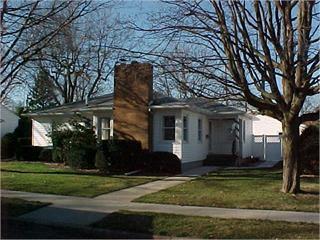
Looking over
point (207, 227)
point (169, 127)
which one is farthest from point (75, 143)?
point (207, 227)

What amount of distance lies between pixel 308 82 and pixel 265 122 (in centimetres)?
2796

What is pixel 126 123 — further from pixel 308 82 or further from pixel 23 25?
pixel 308 82

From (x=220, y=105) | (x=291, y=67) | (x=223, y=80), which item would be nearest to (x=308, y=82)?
(x=291, y=67)

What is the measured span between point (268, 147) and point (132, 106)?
47.4ft

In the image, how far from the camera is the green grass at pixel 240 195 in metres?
12.3

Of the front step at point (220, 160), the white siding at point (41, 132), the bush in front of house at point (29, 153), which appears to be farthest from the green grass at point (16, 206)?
the white siding at point (41, 132)

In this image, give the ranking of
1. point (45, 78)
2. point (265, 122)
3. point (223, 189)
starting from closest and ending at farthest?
1. point (223, 189)
2. point (265, 122)
3. point (45, 78)

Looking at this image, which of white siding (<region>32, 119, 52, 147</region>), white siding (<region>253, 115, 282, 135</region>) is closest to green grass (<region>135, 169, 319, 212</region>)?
white siding (<region>32, 119, 52, 147</region>)

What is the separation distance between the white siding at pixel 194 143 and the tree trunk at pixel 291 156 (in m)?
9.53

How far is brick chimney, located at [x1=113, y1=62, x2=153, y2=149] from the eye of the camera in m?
23.3

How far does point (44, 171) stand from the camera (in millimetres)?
21562

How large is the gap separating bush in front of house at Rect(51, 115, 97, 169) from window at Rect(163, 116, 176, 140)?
3272 millimetres

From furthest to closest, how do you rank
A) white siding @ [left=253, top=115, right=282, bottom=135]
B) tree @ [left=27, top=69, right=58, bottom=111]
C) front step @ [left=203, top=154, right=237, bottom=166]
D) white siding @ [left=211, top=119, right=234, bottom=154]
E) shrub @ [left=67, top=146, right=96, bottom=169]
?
1. tree @ [left=27, top=69, right=58, bottom=111]
2. white siding @ [left=253, top=115, right=282, bottom=135]
3. white siding @ [left=211, top=119, right=234, bottom=154]
4. front step @ [left=203, top=154, right=237, bottom=166]
5. shrub @ [left=67, top=146, right=96, bottom=169]

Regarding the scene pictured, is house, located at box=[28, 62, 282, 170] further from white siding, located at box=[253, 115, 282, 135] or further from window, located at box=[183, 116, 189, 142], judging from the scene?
white siding, located at box=[253, 115, 282, 135]
